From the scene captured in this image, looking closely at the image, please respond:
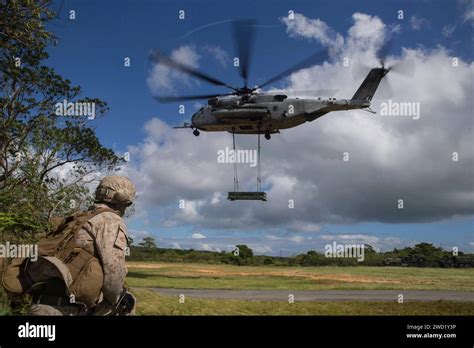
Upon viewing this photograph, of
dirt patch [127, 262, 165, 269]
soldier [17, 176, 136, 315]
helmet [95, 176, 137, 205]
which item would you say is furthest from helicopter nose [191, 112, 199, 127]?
soldier [17, 176, 136, 315]

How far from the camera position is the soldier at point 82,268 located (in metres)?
3.79

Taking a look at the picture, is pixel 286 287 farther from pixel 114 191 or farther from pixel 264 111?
pixel 114 191

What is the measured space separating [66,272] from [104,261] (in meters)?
0.32

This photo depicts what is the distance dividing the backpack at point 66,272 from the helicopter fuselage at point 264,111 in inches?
908

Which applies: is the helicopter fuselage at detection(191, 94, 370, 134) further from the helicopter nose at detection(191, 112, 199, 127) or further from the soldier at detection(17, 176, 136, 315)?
the soldier at detection(17, 176, 136, 315)

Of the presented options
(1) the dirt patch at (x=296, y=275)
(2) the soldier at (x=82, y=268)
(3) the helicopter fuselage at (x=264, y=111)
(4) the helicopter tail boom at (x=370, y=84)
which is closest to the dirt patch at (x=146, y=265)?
(1) the dirt patch at (x=296, y=275)

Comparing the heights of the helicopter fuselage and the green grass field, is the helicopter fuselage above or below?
above

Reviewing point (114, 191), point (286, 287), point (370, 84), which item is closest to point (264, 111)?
point (370, 84)

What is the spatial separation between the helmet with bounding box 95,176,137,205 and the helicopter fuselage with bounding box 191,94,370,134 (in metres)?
22.6

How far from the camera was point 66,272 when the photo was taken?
3.73 meters

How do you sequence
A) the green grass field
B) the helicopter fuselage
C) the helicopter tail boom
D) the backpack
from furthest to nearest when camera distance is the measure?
1. the helicopter tail boom
2. the helicopter fuselage
3. the green grass field
4. the backpack

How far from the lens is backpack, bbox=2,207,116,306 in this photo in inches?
149

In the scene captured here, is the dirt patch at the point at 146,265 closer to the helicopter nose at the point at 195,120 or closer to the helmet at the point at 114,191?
the helicopter nose at the point at 195,120
